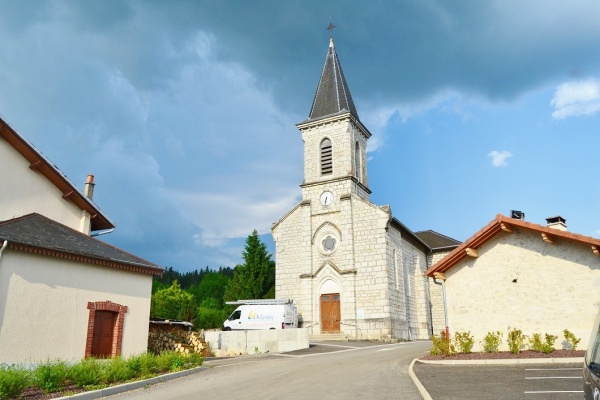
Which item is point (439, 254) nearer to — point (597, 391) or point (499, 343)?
point (499, 343)

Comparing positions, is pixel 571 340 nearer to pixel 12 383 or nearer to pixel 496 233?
pixel 496 233

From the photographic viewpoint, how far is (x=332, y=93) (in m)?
36.2

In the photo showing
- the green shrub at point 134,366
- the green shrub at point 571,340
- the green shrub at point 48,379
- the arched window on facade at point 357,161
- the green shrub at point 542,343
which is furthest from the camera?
the arched window on facade at point 357,161

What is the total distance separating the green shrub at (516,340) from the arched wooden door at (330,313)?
1586cm

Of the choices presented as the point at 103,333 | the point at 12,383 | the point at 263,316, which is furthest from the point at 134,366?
the point at 263,316

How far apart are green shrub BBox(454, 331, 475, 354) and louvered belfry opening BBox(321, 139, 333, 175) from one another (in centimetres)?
1942

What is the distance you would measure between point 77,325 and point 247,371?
552cm

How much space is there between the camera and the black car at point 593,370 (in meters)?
3.91

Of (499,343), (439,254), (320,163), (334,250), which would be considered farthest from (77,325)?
(439,254)

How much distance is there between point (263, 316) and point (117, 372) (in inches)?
571

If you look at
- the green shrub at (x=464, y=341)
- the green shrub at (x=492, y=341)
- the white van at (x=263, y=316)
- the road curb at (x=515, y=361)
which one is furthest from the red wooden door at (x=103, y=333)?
the green shrub at (x=492, y=341)

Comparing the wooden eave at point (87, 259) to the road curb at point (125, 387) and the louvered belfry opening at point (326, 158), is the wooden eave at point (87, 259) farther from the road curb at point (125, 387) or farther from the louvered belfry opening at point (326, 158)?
the louvered belfry opening at point (326, 158)

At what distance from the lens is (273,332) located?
21.3 meters

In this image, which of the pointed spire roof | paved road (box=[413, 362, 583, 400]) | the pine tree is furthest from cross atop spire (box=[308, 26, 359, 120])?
paved road (box=[413, 362, 583, 400])
